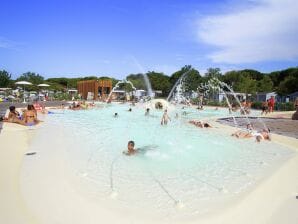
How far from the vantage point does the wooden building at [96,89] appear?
176 ft

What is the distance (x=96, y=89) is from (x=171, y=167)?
4550 centimetres

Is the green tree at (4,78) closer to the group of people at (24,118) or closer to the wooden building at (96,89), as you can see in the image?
the wooden building at (96,89)

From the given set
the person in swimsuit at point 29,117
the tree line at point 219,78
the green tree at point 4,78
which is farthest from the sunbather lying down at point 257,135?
the green tree at point 4,78

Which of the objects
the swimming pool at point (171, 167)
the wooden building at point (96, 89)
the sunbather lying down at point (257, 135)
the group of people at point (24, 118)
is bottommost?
the swimming pool at point (171, 167)

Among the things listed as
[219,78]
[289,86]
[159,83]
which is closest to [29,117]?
[289,86]

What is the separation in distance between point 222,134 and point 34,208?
11.6 metres

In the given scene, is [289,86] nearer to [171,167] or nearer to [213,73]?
[213,73]

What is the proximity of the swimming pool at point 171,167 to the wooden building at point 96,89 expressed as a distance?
38.0 meters

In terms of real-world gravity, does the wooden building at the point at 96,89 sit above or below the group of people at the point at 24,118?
above

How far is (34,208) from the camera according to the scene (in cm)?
549

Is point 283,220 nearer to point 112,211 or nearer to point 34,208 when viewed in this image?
point 112,211

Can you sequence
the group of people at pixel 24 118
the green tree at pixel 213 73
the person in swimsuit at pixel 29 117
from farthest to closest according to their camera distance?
the green tree at pixel 213 73 < the person in swimsuit at pixel 29 117 < the group of people at pixel 24 118

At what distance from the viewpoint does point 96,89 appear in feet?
176

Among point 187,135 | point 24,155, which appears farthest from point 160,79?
point 24,155
